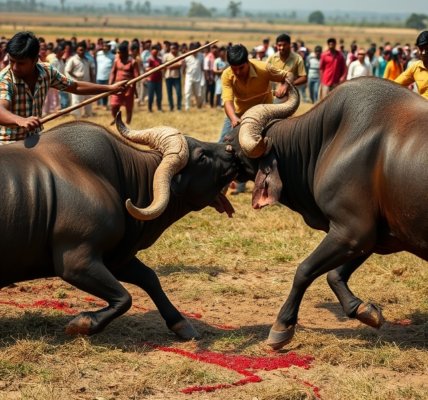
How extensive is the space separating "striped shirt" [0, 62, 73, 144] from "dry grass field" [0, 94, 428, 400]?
1.53 meters

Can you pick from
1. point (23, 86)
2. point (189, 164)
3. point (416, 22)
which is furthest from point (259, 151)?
point (416, 22)

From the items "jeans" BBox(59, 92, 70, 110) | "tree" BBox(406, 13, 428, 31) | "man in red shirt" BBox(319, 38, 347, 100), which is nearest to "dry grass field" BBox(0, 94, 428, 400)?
"man in red shirt" BBox(319, 38, 347, 100)

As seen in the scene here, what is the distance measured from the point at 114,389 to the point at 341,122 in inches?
105

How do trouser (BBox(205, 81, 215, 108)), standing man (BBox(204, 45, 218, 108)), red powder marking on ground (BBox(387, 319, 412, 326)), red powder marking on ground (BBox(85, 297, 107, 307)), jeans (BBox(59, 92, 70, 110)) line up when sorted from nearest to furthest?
red powder marking on ground (BBox(387, 319, 412, 326)), red powder marking on ground (BBox(85, 297, 107, 307)), jeans (BBox(59, 92, 70, 110)), standing man (BBox(204, 45, 218, 108)), trouser (BBox(205, 81, 215, 108))

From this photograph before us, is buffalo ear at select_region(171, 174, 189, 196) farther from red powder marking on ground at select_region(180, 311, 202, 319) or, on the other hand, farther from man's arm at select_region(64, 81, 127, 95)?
man's arm at select_region(64, 81, 127, 95)

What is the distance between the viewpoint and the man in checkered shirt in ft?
19.7

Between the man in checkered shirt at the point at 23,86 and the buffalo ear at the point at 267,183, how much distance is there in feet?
4.95

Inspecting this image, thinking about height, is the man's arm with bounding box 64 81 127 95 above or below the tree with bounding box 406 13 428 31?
above

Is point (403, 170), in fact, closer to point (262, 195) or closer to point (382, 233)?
point (382, 233)

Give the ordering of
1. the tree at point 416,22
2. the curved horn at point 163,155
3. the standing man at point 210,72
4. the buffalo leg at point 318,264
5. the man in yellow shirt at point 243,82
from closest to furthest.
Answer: the curved horn at point 163,155
the buffalo leg at point 318,264
the man in yellow shirt at point 243,82
the standing man at point 210,72
the tree at point 416,22

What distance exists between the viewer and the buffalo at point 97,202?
5.45m

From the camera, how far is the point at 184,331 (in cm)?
604

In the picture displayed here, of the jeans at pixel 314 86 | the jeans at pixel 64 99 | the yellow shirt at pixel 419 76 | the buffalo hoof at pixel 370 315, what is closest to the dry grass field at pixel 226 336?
the buffalo hoof at pixel 370 315

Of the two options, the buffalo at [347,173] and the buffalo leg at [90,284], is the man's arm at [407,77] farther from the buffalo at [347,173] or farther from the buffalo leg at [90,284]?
the buffalo leg at [90,284]
